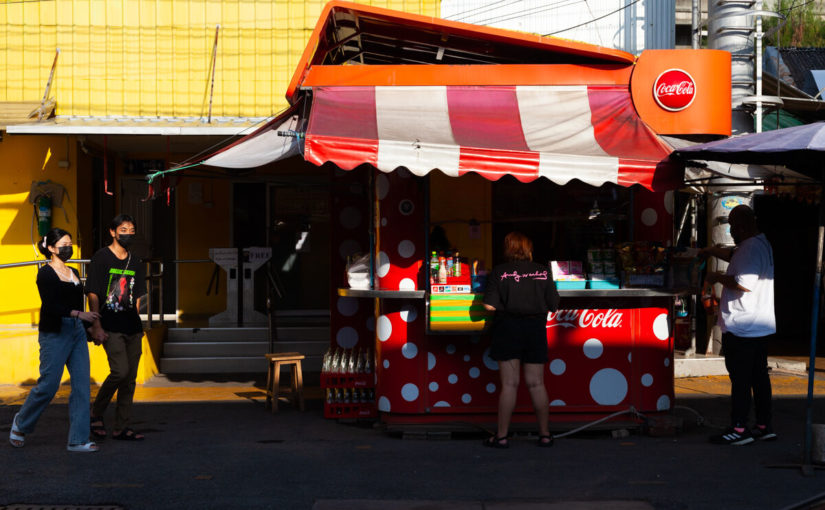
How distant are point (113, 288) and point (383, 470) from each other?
2.62 meters

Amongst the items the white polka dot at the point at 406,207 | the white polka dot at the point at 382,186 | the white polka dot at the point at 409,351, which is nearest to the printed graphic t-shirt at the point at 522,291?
the white polka dot at the point at 409,351

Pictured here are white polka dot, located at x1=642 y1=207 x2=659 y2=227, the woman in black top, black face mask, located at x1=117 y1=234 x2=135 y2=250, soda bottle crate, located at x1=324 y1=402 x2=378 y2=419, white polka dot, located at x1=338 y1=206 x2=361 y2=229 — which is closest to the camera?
the woman in black top

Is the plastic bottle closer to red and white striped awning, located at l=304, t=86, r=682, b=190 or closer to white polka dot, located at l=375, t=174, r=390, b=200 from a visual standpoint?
white polka dot, located at l=375, t=174, r=390, b=200

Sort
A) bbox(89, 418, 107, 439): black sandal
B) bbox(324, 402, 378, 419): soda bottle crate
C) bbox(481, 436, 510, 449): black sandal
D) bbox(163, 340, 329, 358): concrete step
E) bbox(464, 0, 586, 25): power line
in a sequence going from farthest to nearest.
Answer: bbox(464, 0, 586, 25): power line → bbox(163, 340, 329, 358): concrete step → bbox(324, 402, 378, 419): soda bottle crate → bbox(89, 418, 107, 439): black sandal → bbox(481, 436, 510, 449): black sandal

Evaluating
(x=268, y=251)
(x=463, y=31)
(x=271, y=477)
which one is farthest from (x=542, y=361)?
(x=268, y=251)

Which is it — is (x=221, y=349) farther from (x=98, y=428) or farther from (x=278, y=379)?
(x=98, y=428)

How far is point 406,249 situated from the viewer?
7.36m

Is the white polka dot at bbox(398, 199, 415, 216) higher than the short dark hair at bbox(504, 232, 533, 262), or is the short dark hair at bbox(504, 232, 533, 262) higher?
the white polka dot at bbox(398, 199, 415, 216)

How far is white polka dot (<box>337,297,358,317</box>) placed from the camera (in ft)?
28.1

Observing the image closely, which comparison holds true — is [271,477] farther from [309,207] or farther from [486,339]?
[309,207]

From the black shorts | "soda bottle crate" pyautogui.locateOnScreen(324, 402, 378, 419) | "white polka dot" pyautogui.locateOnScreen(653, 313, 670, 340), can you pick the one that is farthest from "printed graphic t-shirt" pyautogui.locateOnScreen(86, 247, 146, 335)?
"white polka dot" pyautogui.locateOnScreen(653, 313, 670, 340)

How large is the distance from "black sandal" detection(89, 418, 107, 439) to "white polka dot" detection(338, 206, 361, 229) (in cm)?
298

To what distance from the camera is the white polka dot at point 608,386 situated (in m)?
7.27

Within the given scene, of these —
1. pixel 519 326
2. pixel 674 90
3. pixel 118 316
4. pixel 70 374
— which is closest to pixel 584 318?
pixel 519 326
